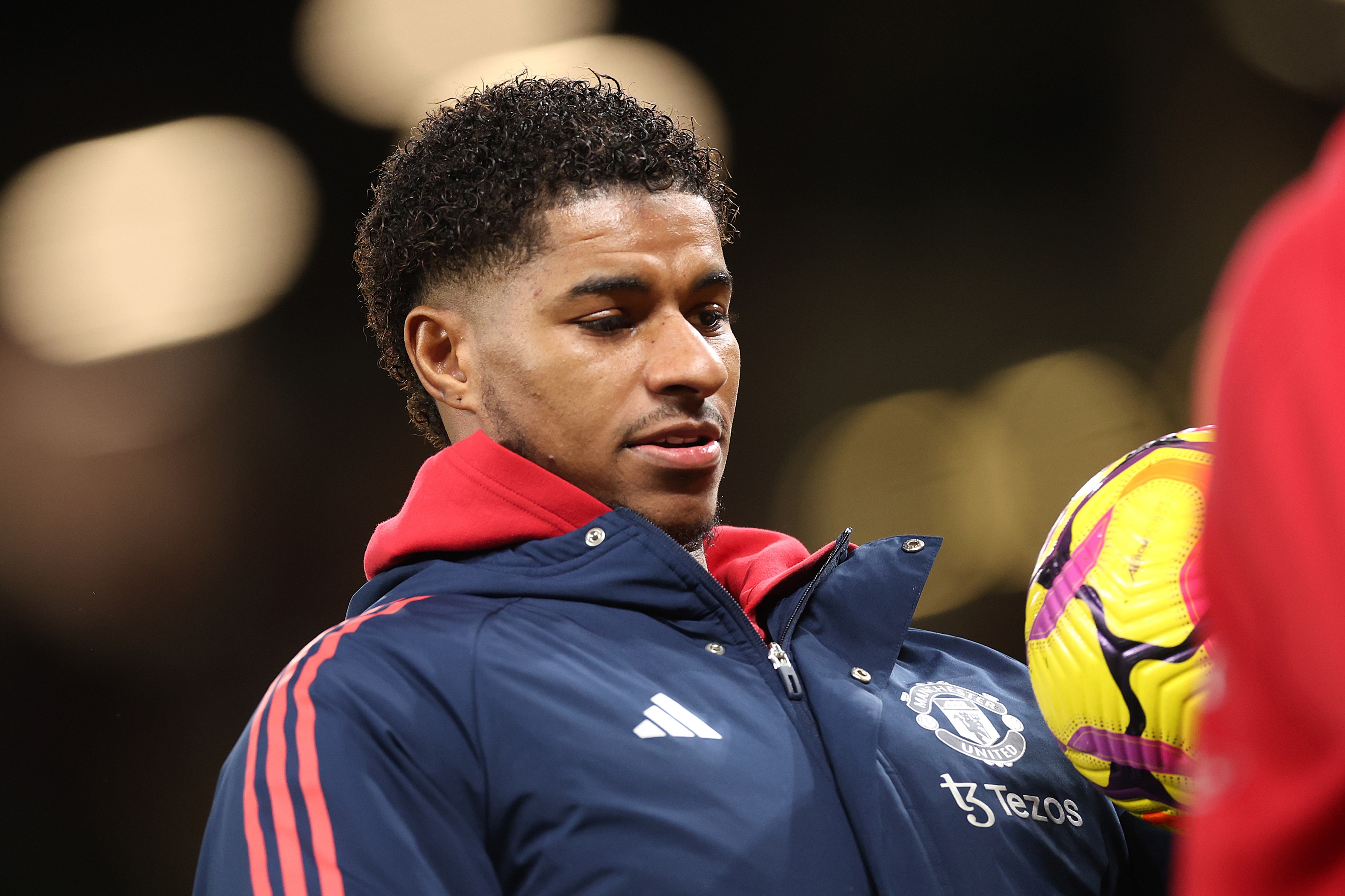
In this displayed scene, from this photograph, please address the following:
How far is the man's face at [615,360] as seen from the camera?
1.07 meters

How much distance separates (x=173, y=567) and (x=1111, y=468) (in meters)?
2.05

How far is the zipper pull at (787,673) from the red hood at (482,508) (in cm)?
11

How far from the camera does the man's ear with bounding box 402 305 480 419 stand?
3.80 ft

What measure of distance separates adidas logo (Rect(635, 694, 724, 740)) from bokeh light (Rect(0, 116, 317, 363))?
→ 1894mm

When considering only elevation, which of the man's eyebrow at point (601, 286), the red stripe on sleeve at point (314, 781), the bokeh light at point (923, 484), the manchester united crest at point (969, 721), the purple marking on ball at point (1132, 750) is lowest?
the bokeh light at point (923, 484)

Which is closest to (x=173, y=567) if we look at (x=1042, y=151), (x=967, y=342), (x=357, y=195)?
(x=357, y=195)

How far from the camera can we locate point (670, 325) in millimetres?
1090

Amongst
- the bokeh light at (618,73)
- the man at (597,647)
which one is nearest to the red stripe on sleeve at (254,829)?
the man at (597,647)

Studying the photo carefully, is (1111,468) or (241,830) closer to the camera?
(241,830)

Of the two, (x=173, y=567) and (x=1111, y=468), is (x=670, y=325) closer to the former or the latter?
(x=1111, y=468)

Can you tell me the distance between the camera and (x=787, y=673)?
0.99 metres

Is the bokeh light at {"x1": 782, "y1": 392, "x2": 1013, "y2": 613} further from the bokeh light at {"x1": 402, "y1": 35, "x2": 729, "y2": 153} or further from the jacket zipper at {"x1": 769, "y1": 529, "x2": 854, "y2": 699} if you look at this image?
the jacket zipper at {"x1": 769, "y1": 529, "x2": 854, "y2": 699}

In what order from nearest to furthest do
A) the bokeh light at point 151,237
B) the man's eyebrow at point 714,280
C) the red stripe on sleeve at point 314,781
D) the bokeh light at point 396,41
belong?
the red stripe on sleeve at point 314,781
the man's eyebrow at point 714,280
the bokeh light at point 151,237
the bokeh light at point 396,41

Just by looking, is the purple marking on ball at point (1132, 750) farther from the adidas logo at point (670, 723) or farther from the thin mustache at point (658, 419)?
the thin mustache at point (658, 419)
